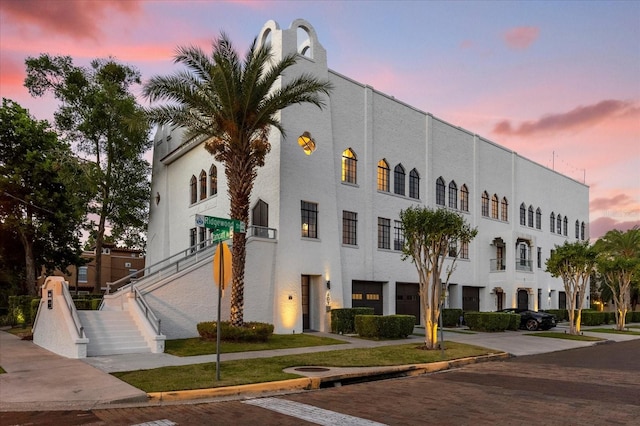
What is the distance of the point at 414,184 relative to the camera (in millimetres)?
32406

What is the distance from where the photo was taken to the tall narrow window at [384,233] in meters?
29.8

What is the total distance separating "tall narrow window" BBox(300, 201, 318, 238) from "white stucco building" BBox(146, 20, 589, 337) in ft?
0.16

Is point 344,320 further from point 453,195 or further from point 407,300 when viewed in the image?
point 453,195

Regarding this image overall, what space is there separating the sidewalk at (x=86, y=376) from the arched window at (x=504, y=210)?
2057cm

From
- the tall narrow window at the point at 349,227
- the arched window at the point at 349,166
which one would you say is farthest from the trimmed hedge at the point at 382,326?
the arched window at the point at 349,166

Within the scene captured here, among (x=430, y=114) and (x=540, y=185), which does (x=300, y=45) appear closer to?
(x=430, y=114)

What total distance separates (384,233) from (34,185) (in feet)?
69.3

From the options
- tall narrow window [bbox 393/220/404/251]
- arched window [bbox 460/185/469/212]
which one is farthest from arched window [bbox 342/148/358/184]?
arched window [bbox 460/185/469/212]

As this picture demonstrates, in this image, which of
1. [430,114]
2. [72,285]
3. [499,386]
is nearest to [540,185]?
[430,114]

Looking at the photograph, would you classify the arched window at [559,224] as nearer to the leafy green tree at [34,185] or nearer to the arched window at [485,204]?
the arched window at [485,204]

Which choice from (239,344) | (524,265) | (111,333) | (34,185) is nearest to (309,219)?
(239,344)

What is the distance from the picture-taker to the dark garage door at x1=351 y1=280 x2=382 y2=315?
2821 cm

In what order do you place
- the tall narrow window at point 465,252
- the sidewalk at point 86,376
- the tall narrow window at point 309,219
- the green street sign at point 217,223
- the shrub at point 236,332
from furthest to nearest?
1. the tall narrow window at point 465,252
2. the tall narrow window at point 309,219
3. the shrub at point 236,332
4. the green street sign at point 217,223
5. the sidewalk at point 86,376

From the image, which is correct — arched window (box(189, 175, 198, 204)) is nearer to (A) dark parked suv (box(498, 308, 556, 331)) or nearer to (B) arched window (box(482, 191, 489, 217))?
(B) arched window (box(482, 191, 489, 217))
